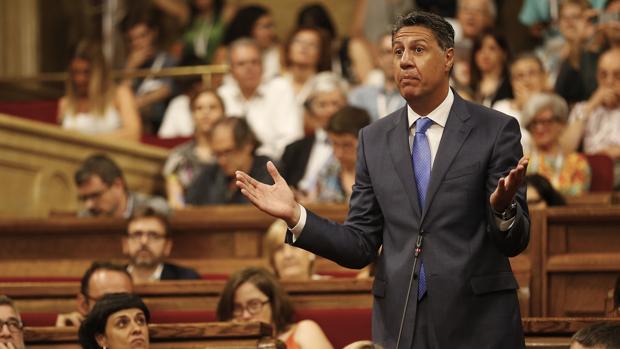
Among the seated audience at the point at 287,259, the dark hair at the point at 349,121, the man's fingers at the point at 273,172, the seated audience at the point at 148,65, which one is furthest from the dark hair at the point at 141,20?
the man's fingers at the point at 273,172

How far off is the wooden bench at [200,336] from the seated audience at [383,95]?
3194 millimetres

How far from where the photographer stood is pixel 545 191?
5543 mm

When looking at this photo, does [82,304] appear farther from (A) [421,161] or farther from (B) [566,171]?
(B) [566,171]

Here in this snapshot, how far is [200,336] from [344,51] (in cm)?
472

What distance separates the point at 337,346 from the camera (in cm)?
471

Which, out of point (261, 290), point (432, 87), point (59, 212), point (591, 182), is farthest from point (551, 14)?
point (432, 87)

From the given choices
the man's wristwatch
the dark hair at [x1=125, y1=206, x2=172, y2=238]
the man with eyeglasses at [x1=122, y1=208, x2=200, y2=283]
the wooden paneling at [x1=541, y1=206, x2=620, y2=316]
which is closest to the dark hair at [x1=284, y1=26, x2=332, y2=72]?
the dark hair at [x1=125, y1=206, x2=172, y2=238]

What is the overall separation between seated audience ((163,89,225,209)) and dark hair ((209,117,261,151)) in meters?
0.44

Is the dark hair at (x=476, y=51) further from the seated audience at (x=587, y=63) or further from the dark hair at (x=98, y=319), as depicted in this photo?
the dark hair at (x=98, y=319)

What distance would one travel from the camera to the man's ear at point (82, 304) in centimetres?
488

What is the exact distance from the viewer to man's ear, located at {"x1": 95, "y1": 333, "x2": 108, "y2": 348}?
4.31 m

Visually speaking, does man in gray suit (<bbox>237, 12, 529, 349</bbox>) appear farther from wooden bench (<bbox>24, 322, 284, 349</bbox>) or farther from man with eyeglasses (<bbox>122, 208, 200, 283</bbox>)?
man with eyeglasses (<bbox>122, 208, 200, 283</bbox>)

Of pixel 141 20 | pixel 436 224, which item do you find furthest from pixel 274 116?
pixel 436 224

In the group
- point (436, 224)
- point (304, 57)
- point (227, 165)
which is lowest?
point (436, 224)
